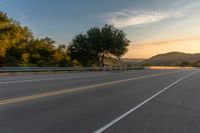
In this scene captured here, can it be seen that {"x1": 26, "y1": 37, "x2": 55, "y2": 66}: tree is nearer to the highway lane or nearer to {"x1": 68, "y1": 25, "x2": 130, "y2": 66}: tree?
{"x1": 68, "y1": 25, "x2": 130, "y2": 66}: tree

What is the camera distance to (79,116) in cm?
1051

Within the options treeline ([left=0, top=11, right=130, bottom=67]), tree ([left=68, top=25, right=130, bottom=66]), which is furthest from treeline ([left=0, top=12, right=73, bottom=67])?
tree ([left=68, top=25, right=130, bottom=66])

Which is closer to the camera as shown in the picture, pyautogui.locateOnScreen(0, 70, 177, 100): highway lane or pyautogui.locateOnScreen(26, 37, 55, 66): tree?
pyautogui.locateOnScreen(0, 70, 177, 100): highway lane

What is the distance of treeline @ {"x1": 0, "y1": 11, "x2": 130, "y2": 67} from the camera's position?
→ 170ft

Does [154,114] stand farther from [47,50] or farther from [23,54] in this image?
[47,50]

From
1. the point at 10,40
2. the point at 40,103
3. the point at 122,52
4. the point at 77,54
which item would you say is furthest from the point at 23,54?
the point at 40,103

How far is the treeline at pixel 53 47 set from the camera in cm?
5188

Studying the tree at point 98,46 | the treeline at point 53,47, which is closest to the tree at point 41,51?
the treeline at point 53,47

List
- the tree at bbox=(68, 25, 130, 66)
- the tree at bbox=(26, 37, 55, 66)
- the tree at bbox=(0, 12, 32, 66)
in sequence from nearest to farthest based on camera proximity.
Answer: the tree at bbox=(0, 12, 32, 66) → the tree at bbox=(26, 37, 55, 66) → the tree at bbox=(68, 25, 130, 66)

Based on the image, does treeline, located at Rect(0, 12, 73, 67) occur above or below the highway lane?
above

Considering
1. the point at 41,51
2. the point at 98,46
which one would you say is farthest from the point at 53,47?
the point at 98,46

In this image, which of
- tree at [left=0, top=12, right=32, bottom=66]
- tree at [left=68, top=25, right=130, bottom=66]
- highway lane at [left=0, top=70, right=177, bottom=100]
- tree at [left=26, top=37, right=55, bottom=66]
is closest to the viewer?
highway lane at [left=0, top=70, right=177, bottom=100]

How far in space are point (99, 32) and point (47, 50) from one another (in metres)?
22.6

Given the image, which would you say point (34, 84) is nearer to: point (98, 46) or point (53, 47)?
point (53, 47)
